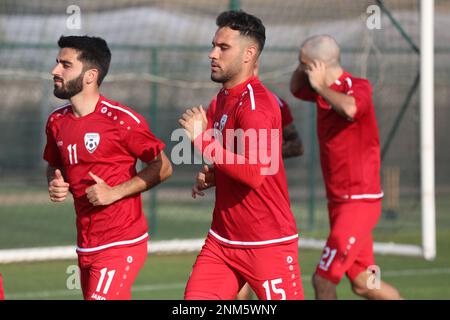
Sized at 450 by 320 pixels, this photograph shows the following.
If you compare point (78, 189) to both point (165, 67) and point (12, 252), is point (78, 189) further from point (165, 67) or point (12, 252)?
point (165, 67)

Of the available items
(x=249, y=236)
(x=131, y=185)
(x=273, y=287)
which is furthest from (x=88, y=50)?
(x=273, y=287)

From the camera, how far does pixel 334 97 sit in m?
8.77

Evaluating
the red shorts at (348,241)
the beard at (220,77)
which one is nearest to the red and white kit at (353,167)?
the red shorts at (348,241)

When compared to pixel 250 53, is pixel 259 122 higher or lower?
lower

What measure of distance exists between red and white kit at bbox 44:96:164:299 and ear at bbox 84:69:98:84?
0.19 meters

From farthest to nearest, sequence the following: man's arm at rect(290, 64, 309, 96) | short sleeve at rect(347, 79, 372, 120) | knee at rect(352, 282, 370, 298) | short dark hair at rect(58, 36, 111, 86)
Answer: man's arm at rect(290, 64, 309, 96) < knee at rect(352, 282, 370, 298) < short sleeve at rect(347, 79, 372, 120) < short dark hair at rect(58, 36, 111, 86)

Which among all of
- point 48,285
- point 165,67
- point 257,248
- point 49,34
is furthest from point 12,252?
point 257,248

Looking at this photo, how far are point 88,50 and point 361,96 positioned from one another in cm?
248

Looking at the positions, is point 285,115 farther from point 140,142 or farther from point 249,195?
point 249,195

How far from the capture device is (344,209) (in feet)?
29.8

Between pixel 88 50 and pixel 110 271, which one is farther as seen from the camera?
pixel 88 50

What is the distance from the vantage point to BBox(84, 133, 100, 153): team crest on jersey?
733cm

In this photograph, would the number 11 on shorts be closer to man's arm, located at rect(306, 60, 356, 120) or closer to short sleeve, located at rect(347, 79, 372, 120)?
man's arm, located at rect(306, 60, 356, 120)

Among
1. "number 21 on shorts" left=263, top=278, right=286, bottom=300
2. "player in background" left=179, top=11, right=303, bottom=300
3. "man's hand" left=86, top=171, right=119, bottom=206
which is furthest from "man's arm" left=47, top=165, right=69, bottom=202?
"number 21 on shorts" left=263, top=278, right=286, bottom=300
